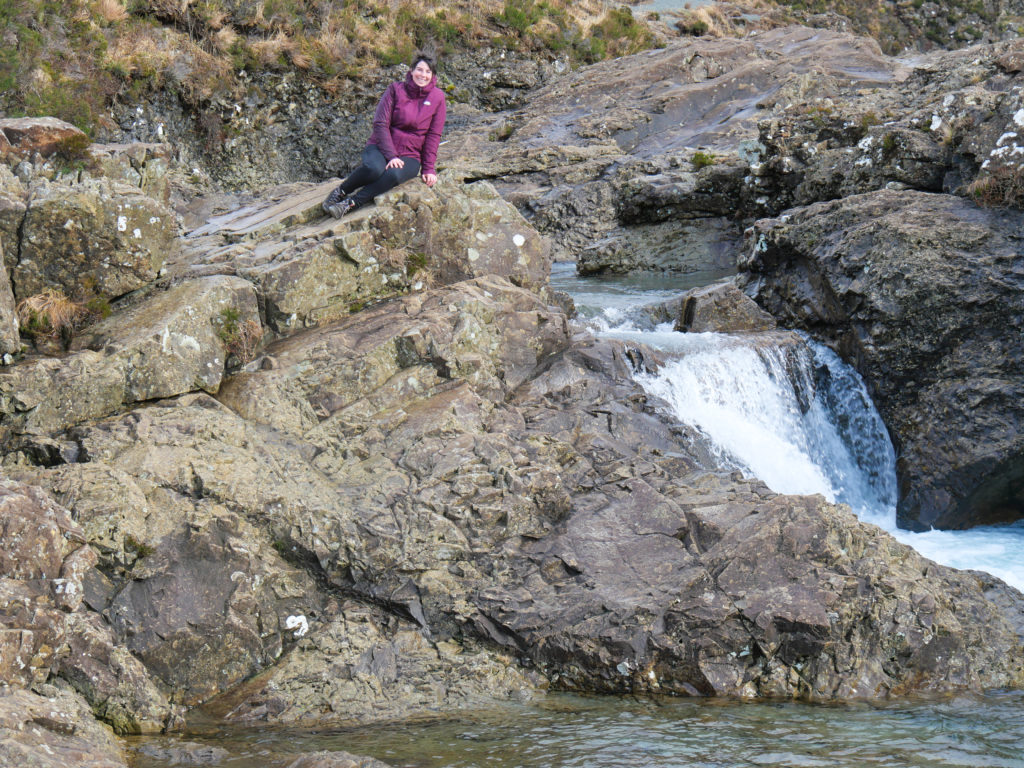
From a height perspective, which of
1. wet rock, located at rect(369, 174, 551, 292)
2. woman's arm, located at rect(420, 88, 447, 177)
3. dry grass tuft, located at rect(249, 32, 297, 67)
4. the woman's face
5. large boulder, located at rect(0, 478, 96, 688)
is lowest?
large boulder, located at rect(0, 478, 96, 688)

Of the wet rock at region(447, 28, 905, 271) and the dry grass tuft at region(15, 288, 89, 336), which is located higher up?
the wet rock at region(447, 28, 905, 271)

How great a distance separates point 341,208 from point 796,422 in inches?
293

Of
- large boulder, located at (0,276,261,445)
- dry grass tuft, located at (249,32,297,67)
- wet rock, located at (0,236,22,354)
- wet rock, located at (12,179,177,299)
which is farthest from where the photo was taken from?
dry grass tuft, located at (249,32,297,67)

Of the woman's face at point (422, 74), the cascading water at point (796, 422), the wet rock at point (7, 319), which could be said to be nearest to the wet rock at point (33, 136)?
the wet rock at point (7, 319)

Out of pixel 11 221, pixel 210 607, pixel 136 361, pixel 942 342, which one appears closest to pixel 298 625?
pixel 210 607

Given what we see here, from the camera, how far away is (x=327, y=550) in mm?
8039

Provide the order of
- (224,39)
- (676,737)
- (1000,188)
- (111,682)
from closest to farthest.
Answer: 1. (676,737)
2. (111,682)
3. (1000,188)
4. (224,39)

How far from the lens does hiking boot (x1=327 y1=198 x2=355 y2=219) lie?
1126 centimetres

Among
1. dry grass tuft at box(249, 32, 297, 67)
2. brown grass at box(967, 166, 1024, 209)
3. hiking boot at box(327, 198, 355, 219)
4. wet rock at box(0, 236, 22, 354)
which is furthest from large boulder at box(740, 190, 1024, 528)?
dry grass tuft at box(249, 32, 297, 67)

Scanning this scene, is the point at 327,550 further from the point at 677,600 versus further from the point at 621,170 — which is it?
the point at 621,170

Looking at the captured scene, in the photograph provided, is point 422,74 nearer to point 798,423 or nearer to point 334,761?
point 798,423

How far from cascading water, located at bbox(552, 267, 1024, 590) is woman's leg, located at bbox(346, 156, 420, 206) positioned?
408cm

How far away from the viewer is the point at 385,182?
36.9 ft

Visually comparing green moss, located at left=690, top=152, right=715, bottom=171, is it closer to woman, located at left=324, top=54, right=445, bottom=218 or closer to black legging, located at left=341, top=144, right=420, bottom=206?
woman, located at left=324, top=54, right=445, bottom=218
